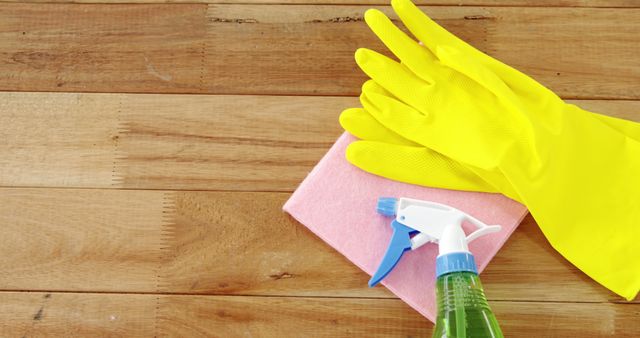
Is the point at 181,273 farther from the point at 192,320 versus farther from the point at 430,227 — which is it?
the point at 430,227

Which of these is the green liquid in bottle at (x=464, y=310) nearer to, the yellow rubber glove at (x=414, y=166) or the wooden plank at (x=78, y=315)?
the yellow rubber glove at (x=414, y=166)

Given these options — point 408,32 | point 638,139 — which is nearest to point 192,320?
point 408,32

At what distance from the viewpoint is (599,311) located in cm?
71

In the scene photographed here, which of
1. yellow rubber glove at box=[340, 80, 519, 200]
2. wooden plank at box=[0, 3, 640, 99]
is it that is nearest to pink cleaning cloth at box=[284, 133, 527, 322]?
yellow rubber glove at box=[340, 80, 519, 200]

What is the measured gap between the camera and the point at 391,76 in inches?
29.1

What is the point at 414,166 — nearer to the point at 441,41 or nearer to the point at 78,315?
the point at 441,41

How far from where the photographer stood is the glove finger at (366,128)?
739 mm

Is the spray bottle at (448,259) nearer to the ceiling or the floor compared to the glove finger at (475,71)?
nearer to the floor

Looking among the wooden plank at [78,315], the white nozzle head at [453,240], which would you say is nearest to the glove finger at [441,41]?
the white nozzle head at [453,240]

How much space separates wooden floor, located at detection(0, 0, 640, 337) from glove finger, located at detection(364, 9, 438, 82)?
6 centimetres

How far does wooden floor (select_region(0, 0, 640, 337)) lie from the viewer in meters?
0.73

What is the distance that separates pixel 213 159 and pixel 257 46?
16cm

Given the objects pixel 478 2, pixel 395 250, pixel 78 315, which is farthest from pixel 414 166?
pixel 78 315

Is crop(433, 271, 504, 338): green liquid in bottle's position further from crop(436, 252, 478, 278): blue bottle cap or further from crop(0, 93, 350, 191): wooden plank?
crop(0, 93, 350, 191): wooden plank
